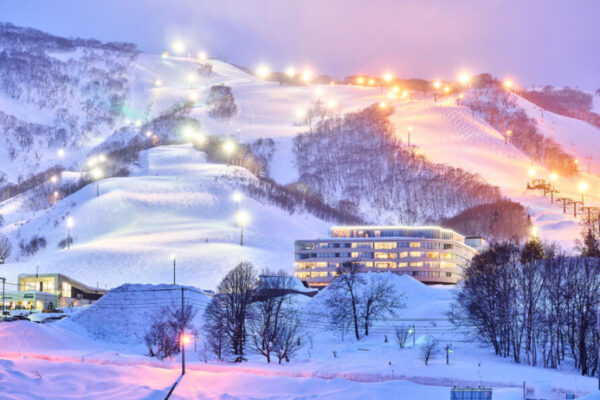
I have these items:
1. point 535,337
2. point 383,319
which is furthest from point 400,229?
point 535,337

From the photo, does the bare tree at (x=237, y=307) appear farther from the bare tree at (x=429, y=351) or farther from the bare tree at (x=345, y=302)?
the bare tree at (x=429, y=351)

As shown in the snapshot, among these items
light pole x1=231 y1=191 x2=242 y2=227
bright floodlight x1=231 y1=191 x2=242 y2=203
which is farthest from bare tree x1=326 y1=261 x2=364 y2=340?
bright floodlight x1=231 y1=191 x2=242 y2=203

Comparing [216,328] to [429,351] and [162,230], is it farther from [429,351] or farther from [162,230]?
[162,230]

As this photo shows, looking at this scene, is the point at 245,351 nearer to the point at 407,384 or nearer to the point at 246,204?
the point at 407,384

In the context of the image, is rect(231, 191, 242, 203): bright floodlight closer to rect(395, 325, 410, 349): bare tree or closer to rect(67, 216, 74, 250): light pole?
→ rect(67, 216, 74, 250): light pole

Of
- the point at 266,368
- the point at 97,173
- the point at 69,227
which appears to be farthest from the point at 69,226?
the point at 266,368

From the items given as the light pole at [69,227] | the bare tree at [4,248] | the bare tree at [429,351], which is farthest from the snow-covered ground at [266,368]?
the bare tree at [4,248]

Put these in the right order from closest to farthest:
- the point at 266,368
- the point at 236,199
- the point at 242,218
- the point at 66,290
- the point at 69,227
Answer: the point at 266,368 → the point at 66,290 → the point at 69,227 → the point at 242,218 → the point at 236,199
